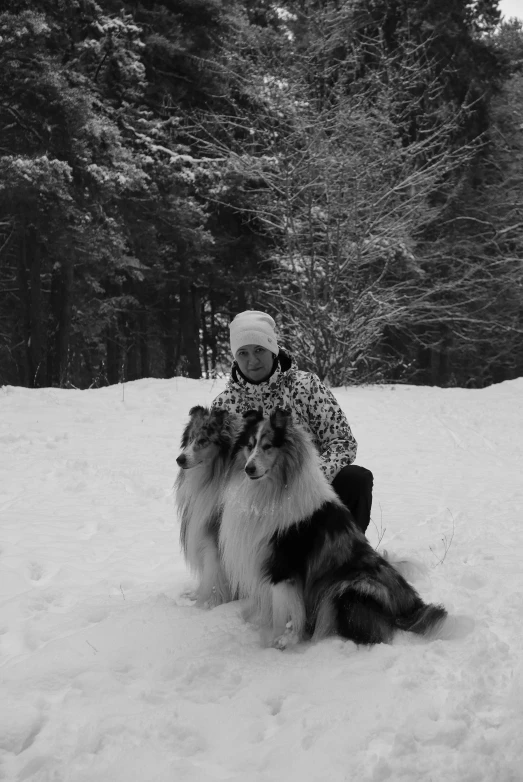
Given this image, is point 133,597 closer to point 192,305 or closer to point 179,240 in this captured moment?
point 179,240

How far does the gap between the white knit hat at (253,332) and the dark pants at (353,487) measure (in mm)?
813

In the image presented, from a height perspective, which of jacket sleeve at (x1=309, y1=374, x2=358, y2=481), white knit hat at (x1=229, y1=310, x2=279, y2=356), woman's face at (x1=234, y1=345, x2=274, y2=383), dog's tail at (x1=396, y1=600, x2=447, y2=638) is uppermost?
white knit hat at (x1=229, y1=310, x2=279, y2=356)

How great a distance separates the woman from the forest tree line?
23.8 feet

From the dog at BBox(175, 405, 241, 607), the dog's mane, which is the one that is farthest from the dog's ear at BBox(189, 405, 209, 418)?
the dog's mane

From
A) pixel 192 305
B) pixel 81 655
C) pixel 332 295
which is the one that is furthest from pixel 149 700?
pixel 192 305

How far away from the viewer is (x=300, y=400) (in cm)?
392

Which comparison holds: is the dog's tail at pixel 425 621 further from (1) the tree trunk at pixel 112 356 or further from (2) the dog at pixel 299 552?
(1) the tree trunk at pixel 112 356

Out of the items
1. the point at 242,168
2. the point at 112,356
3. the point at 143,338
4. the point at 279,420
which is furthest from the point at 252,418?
the point at 143,338

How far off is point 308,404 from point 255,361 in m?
0.40

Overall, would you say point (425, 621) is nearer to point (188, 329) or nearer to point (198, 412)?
point (198, 412)

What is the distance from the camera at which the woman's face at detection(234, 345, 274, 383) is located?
385 cm

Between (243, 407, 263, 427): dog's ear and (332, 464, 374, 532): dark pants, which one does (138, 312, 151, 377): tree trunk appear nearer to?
(332, 464, 374, 532): dark pants

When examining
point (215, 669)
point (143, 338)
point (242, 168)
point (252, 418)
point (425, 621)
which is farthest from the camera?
point (143, 338)

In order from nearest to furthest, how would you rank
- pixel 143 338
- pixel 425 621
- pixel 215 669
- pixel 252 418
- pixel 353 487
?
1. pixel 215 669
2. pixel 425 621
3. pixel 252 418
4. pixel 353 487
5. pixel 143 338
